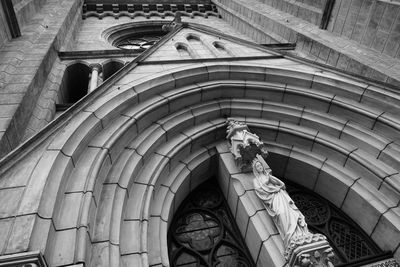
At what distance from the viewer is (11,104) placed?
19.2 feet

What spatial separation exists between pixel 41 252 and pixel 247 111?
5.43 metres

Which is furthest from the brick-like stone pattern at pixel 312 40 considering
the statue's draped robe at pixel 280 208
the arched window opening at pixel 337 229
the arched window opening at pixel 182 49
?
the statue's draped robe at pixel 280 208

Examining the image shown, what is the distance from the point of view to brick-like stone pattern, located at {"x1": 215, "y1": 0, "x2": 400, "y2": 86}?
7.77 m

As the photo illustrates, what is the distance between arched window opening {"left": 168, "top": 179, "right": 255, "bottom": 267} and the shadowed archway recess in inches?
12.5

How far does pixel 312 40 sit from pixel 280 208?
21.7 ft

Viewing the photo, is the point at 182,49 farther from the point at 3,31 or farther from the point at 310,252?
the point at 310,252

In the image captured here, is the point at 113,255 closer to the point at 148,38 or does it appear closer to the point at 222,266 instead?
the point at 222,266

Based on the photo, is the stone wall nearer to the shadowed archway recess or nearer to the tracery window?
the shadowed archway recess

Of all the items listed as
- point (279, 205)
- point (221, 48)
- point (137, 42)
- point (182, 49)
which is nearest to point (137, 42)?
point (137, 42)

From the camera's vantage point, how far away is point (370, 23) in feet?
28.7

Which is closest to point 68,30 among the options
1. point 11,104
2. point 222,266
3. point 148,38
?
point 148,38

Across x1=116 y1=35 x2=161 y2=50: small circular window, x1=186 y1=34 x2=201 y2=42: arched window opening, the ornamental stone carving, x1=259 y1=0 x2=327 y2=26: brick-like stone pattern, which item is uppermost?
x1=116 y1=35 x2=161 y2=50: small circular window

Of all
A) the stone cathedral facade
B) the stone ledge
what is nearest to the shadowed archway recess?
the stone cathedral facade

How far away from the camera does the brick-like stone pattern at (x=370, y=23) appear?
8.00m
